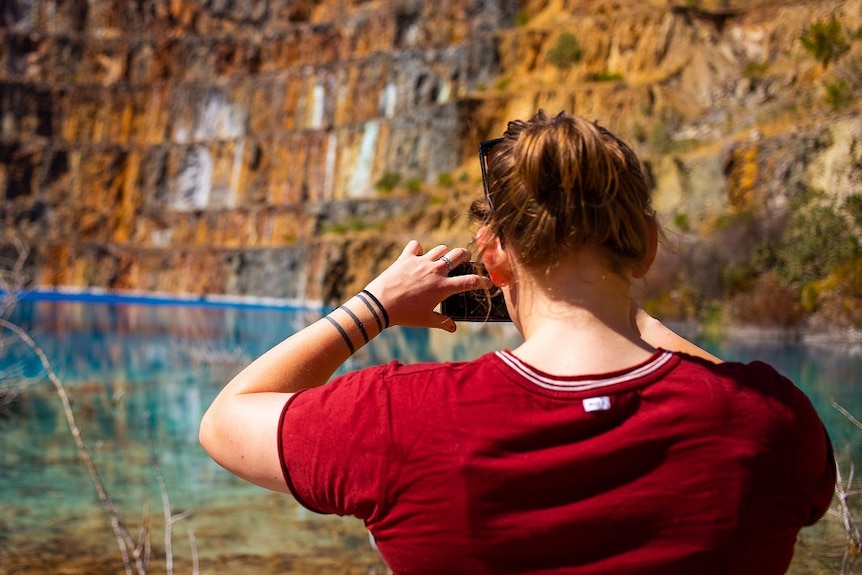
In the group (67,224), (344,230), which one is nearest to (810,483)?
(344,230)

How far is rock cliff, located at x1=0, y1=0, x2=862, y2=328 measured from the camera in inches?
1022

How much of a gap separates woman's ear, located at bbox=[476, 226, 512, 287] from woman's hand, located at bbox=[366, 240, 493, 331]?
0.11m

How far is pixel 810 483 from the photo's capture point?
4.34 feet

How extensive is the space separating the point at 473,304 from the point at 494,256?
0.23 metres

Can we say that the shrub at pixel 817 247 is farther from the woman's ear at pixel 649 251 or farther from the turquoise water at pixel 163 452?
the woman's ear at pixel 649 251

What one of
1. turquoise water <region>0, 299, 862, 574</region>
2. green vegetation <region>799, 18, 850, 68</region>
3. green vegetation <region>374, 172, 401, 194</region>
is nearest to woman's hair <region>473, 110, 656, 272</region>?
turquoise water <region>0, 299, 862, 574</region>

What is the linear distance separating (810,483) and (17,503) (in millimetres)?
8401

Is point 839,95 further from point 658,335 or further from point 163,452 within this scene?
point 658,335

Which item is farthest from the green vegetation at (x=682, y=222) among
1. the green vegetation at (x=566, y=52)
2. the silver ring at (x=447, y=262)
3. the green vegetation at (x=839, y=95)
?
Answer: the silver ring at (x=447, y=262)

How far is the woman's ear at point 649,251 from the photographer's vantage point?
1414 millimetres

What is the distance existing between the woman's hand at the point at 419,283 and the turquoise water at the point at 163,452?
2.51 meters

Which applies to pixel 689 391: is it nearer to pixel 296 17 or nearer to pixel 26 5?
pixel 296 17

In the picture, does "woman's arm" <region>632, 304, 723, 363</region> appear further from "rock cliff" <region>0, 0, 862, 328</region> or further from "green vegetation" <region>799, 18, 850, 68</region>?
"green vegetation" <region>799, 18, 850, 68</region>

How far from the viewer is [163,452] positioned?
1090 cm
